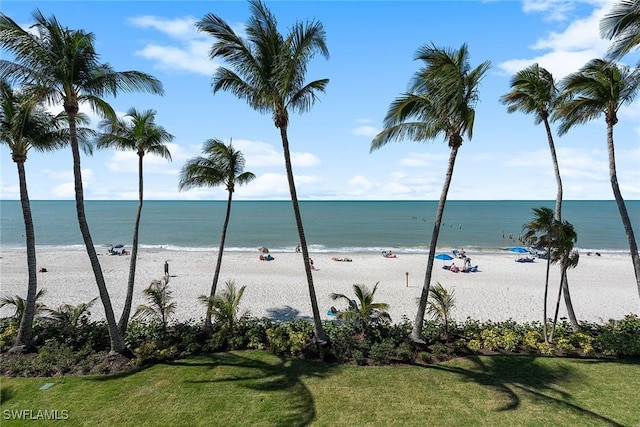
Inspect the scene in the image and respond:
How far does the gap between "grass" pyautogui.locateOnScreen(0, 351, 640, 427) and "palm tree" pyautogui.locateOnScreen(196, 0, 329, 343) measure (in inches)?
257

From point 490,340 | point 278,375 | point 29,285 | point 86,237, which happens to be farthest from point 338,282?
point 29,285

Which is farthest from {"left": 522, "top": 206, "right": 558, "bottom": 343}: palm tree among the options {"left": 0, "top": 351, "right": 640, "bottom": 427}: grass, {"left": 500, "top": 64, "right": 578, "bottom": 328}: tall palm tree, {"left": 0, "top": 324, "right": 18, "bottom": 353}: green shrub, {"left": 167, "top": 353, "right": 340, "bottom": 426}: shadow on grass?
{"left": 0, "top": 324, "right": 18, "bottom": 353}: green shrub

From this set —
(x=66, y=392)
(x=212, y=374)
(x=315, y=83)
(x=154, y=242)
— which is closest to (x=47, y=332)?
(x=66, y=392)

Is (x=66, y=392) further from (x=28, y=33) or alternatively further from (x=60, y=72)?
(x=28, y=33)

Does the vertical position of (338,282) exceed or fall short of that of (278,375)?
it falls short

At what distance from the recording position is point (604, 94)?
10.8 meters

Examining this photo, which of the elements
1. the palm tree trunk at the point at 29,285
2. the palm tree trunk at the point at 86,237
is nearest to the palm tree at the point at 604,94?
the palm tree trunk at the point at 86,237

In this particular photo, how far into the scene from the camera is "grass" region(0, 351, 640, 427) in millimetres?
7492

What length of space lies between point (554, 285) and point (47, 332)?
29.6m

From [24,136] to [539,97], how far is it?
55.1ft

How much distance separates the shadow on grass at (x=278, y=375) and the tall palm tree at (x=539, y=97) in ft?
32.1

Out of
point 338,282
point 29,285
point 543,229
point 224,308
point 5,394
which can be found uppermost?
point 543,229

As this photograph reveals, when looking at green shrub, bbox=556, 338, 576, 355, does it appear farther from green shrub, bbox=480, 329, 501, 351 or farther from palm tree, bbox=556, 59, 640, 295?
palm tree, bbox=556, 59, 640, 295

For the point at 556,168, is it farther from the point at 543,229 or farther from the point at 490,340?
the point at 490,340
